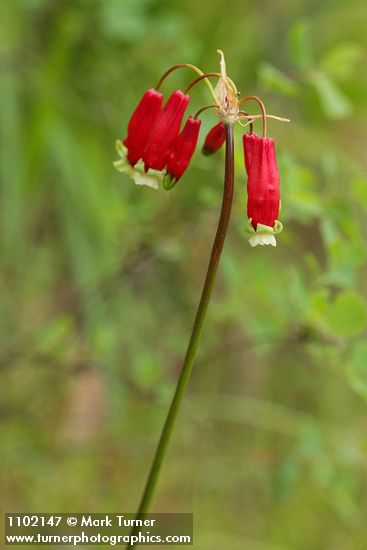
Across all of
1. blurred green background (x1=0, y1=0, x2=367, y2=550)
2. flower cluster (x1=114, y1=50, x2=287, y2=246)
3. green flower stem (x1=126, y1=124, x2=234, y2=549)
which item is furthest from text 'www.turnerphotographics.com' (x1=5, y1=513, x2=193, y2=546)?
flower cluster (x1=114, y1=50, x2=287, y2=246)

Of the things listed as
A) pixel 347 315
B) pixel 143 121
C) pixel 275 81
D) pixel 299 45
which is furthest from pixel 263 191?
pixel 299 45

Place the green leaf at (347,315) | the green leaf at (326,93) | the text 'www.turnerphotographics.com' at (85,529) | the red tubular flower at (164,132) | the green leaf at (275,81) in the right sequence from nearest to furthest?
the red tubular flower at (164,132) → the green leaf at (347,315) → the green leaf at (275,81) → the green leaf at (326,93) → the text 'www.turnerphotographics.com' at (85,529)

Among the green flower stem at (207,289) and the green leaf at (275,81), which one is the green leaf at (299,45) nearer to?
the green leaf at (275,81)

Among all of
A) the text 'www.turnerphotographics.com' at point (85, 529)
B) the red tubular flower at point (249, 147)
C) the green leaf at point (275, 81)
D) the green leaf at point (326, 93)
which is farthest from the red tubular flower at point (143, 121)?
the text 'www.turnerphotographics.com' at point (85, 529)

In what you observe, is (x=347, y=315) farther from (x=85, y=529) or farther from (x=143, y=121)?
(x=85, y=529)

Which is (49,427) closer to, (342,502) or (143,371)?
(143,371)
